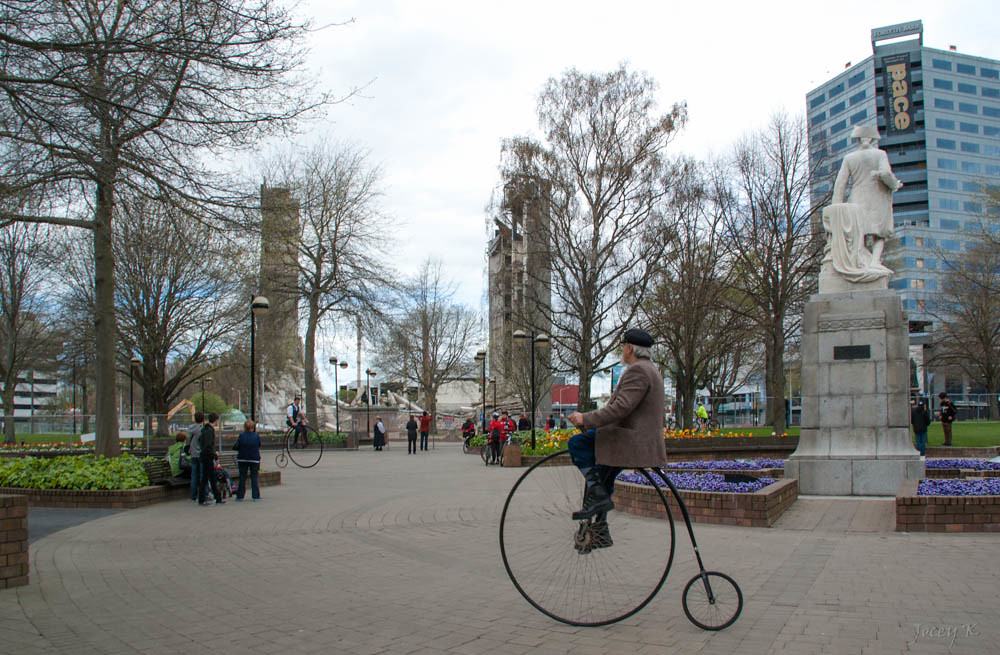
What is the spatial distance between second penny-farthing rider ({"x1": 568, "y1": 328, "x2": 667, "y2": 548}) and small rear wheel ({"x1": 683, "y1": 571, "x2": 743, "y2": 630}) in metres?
0.71

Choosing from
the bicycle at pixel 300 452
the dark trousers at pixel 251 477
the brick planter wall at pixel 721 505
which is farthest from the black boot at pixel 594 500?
the bicycle at pixel 300 452

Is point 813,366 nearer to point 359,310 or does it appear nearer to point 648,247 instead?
point 648,247

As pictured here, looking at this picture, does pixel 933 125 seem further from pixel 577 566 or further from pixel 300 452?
pixel 577 566

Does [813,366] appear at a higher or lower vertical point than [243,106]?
lower

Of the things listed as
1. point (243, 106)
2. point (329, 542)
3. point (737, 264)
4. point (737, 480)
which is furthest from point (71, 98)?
point (737, 264)

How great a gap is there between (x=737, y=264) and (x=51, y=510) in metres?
27.6

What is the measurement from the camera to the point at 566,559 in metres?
5.81

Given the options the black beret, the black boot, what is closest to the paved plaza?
the black boot

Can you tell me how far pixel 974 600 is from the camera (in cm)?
588

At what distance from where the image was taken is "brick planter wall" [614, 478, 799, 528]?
9.72m

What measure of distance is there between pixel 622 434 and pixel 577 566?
1.17 m

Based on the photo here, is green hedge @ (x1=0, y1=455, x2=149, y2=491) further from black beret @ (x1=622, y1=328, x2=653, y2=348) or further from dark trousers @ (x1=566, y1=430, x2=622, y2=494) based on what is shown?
black beret @ (x1=622, y1=328, x2=653, y2=348)

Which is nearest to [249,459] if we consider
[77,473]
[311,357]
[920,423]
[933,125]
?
[77,473]

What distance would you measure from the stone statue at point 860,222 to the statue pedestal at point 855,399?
41 cm
